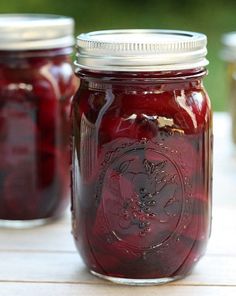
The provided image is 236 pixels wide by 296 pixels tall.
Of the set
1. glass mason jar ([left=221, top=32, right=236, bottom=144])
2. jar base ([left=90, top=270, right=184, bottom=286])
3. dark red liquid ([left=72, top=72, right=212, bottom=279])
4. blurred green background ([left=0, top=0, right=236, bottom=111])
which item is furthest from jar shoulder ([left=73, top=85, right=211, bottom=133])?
blurred green background ([left=0, top=0, right=236, bottom=111])

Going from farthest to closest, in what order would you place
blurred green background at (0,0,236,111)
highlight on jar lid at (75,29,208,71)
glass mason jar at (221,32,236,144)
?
1. blurred green background at (0,0,236,111)
2. glass mason jar at (221,32,236,144)
3. highlight on jar lid at (75,29,208,71)

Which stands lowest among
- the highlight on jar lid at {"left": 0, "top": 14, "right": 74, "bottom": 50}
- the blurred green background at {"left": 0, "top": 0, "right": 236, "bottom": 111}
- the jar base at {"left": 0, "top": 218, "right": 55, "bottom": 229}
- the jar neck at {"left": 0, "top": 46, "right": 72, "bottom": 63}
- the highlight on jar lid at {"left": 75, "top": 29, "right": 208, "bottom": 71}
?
the blurred green background at {"left": 0, "top": 0, "right": 236, "bottom": 111}

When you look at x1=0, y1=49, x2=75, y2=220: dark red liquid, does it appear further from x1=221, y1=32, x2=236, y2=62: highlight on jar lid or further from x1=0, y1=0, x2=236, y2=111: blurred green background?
x1=0, y1=0, x2=236, y2=111: blurred green background

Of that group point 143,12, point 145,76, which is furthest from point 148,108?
point 143,12

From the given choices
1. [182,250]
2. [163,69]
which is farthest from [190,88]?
[182,250]

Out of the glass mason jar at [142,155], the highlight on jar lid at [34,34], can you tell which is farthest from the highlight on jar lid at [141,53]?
the highlight on jar lid at [34,34]

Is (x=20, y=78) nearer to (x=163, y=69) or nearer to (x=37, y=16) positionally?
(x=37, y=16)
